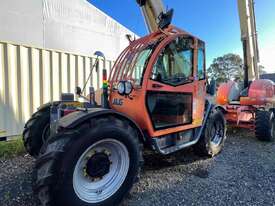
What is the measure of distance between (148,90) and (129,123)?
1.92 feet

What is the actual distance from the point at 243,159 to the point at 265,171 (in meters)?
0.62

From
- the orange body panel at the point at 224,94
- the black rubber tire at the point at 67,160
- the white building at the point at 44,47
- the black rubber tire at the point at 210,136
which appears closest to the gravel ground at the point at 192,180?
the black rubber tire at the point at 210,136

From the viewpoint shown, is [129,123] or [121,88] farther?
[121,88]

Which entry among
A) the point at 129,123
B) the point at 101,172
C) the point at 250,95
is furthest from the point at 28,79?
the point at 250,95

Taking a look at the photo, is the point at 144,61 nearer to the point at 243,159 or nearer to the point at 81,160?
the point at 81,160

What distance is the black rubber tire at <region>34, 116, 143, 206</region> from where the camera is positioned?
2.17 m

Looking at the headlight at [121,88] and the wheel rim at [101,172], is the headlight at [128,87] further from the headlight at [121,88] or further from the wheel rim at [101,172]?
the wheel rim at [101,172]

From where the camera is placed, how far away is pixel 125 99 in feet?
10.8

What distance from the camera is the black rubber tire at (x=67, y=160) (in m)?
2.17

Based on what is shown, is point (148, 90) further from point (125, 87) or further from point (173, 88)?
point (173, 88)

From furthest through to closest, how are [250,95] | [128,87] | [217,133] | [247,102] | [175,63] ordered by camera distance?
1. [250,95]
2. [247,102]
3. [217,133]
4. [175,63]
5. [128,87]

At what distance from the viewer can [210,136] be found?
446 cm

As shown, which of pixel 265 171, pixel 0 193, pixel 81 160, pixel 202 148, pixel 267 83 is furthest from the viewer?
pixel 267 83

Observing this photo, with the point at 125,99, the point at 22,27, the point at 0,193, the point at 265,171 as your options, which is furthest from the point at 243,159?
the point at 22,27
